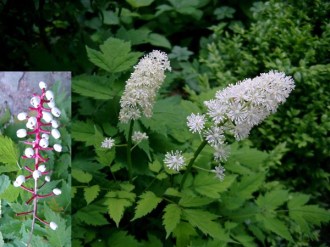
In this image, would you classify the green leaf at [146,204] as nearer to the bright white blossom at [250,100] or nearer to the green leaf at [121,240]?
the green leaf at [121,240]

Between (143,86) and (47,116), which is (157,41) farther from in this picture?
(47,116)

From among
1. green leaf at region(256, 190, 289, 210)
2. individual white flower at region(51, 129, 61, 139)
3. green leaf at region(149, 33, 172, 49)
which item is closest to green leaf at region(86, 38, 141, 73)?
individual white flower at region(51, 129, 61, 139)

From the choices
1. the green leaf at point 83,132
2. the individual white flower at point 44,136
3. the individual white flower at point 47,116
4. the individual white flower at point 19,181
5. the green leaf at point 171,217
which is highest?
the individual white flower at point 47,116

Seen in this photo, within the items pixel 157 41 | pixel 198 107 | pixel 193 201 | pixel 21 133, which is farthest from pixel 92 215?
pixel 157 41

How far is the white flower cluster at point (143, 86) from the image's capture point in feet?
4.69

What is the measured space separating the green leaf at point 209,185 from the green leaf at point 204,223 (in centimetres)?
9

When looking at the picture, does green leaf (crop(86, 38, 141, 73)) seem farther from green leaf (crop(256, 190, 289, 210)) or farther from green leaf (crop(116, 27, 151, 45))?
green leaf (crop(256, 190, 289, 210))

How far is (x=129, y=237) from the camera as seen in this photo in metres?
1.63

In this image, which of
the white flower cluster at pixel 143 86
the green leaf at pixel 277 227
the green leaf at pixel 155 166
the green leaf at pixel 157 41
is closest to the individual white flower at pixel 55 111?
the white flower cluster at pixel 143 86

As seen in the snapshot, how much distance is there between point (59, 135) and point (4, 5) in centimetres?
73

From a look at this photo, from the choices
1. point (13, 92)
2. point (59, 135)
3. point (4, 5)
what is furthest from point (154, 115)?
point (4, 5)

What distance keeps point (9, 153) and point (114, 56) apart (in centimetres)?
53

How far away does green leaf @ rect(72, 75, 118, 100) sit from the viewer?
1.64m

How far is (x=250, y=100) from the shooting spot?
4.29 feet
